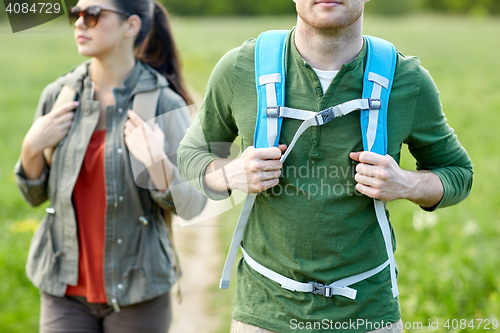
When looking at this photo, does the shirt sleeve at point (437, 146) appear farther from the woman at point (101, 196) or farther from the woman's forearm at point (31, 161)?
the woman's forearm at point (31, 161)

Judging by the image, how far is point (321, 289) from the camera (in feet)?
5.99

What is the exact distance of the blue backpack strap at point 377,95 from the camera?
172 cm

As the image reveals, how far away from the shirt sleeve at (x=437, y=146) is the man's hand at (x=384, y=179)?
0.45 feet

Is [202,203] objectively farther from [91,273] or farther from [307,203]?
[307,203]

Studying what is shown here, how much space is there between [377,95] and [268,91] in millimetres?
373

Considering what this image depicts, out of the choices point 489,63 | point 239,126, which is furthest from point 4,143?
point 489,63

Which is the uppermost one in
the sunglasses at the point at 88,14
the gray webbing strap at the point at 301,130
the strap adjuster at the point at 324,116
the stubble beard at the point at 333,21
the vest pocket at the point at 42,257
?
the stubble beard at the point at 333,21

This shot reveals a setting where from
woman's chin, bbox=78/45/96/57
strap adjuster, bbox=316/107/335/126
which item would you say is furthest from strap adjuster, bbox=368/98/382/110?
woman's chin, bbox=78/45/96/57

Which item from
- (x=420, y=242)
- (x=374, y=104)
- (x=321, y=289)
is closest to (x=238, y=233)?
(x=321, y=289)

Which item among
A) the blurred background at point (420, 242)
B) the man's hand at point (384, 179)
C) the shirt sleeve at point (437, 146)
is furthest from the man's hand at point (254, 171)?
the blurred background at point (420, 242)

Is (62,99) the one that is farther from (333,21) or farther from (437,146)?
(437,146)

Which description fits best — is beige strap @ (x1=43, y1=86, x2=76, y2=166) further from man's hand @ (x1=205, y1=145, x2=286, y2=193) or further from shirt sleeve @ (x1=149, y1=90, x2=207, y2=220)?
man's hand @ (x1=205, y1=145, x2=286, y2=193)

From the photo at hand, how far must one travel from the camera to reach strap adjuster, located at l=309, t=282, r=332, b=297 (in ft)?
5.98

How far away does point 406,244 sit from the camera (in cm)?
507
